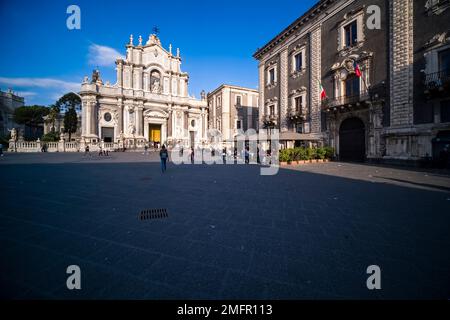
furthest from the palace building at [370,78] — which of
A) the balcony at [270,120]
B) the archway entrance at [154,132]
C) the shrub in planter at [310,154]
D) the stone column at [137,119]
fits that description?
the archway entrance at [154,132]

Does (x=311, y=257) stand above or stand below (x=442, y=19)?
below

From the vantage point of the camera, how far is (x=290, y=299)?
1.89 m

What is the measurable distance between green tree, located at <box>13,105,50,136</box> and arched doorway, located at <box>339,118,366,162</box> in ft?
223

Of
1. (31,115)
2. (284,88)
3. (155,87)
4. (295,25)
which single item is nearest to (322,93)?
(284,88)

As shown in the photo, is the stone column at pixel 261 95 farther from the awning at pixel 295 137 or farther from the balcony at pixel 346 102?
the balcony at pixel 346 102

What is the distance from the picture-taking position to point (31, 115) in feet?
162

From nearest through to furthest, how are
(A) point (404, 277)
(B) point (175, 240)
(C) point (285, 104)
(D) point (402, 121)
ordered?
(A) point (404, 277), (B) point (175, 240), (D) point (402, 121), (C) point (285, 104)

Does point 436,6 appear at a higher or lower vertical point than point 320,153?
higher

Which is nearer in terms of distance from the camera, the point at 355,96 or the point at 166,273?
the point at 166,273

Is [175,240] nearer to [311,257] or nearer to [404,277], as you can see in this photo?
[311,257]

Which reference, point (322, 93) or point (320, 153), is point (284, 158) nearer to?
point (320, 153)

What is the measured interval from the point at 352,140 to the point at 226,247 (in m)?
17.6

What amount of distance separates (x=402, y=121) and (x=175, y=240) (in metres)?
16.5
